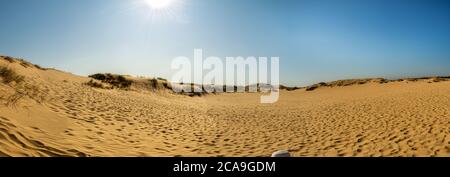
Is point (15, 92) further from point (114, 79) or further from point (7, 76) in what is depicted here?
point (114, 79)

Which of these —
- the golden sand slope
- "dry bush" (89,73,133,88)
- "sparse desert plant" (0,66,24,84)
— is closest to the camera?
the golden sand slope

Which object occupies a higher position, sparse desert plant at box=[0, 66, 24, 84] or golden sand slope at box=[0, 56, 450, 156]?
sparse desert plant at box=[0, 66, 24, 84]

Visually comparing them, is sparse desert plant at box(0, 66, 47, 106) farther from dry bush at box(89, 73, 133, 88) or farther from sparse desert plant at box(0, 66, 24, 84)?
dry bush at box(89, 73, 133, 88)

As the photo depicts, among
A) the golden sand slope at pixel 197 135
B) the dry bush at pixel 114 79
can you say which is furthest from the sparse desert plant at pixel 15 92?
the dry bush at pixel 114 79

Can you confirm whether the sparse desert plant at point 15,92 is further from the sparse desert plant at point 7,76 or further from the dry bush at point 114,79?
the dry bush at point 114,79

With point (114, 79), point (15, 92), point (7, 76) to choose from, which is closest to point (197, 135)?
point (15, 92)

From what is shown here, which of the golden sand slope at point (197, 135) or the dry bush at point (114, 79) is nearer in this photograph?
the golden sand slope at point (197, 135)

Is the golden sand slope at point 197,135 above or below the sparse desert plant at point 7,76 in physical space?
below

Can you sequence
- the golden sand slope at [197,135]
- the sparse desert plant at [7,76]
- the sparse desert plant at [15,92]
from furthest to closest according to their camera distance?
the sparse desert plant at [7,76] < the sparse desert plant at [15,92] < the golden sand slope at [197,135]

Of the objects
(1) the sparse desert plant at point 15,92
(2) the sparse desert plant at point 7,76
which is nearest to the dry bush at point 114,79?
(2) the sparse desert plant at point 7,76

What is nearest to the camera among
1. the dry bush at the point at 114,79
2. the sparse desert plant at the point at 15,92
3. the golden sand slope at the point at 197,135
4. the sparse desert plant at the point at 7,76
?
the golden sand slope at the point at 197,135

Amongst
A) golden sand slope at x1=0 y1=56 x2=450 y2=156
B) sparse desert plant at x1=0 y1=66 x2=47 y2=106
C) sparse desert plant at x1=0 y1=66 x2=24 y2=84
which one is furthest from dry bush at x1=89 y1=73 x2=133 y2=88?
sparse desert plant at x1=0 y1=66 x2=47 y2=106
